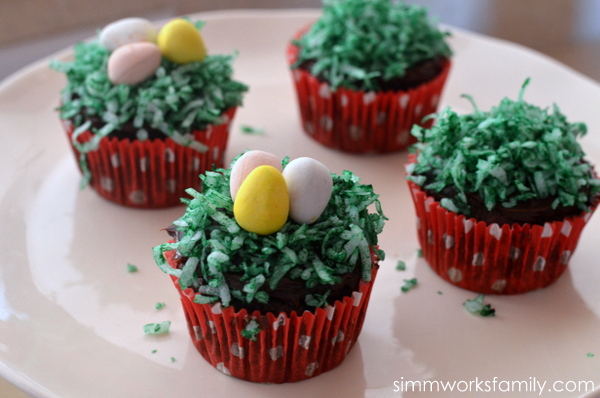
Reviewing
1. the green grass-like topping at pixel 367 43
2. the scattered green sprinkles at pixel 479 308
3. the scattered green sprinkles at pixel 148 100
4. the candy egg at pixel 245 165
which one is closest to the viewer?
the candy egg at pixel 245 165

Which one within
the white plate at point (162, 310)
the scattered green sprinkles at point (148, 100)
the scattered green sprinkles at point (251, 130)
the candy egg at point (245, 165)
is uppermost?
the candy egg at point (245, 165)

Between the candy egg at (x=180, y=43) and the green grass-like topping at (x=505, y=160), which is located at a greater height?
the candy egg at (x=180, y=43)

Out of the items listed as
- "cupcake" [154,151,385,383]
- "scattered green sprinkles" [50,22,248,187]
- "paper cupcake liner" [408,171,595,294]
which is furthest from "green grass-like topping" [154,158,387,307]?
"scattered green sprinkles" [50,22,248,187]

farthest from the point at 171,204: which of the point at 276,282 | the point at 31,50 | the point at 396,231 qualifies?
the point at 31,50

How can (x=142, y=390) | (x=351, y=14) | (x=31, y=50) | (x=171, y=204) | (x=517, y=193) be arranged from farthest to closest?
(x=31, y=50) → (x=351, y=14) → (x=171, y=204) → (x=517, y=193) → (x=142, y=390)

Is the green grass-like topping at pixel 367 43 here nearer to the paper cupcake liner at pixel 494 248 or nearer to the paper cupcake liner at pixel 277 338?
the paper cupcake liner at pixel 494 248

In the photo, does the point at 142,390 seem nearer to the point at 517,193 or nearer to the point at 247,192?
the point at 247,192

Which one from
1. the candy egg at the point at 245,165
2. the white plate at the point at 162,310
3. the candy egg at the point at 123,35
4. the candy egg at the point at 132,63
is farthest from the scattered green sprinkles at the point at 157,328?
the candy egg at the point at 123,35
